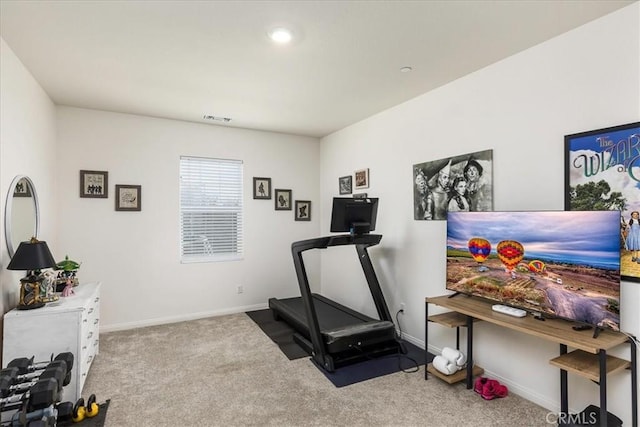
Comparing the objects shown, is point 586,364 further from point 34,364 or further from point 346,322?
point 34,364

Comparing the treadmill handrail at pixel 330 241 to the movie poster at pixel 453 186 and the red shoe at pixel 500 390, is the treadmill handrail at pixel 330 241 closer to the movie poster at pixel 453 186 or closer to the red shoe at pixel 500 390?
the movie poster at pixel 453 186

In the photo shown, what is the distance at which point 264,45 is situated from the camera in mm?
2510

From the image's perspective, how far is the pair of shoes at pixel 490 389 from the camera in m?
2.57

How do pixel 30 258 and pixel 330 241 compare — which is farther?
pixel 330 241

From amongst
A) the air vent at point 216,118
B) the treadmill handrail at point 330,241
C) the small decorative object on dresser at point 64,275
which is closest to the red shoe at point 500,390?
the treadmill handrail at point 330,241

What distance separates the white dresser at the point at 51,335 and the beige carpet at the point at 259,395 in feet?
1.05

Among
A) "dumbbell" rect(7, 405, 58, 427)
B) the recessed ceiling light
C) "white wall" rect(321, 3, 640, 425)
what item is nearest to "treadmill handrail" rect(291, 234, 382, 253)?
"white wall" rect(321, 3, 640, 425)

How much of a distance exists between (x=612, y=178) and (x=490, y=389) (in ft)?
5.69

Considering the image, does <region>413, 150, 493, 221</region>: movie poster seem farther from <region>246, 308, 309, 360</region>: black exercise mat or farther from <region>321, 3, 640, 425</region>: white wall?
<region>246, 308, 309, 360</region>: black exercise mat

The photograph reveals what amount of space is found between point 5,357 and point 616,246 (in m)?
4.06

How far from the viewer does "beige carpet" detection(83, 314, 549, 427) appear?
7.72 feet

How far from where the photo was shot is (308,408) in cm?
249

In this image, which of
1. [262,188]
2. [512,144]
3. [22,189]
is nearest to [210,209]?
[262,188]

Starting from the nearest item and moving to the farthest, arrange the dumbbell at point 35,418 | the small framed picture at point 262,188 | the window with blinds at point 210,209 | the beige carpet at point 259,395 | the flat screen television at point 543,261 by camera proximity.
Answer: the dumbbell at point 35,418
the flat screen television at point 543,261
the beige carpet at point 259,395
the window with blinds at point 210,209
the small framed picture at point 262,188
